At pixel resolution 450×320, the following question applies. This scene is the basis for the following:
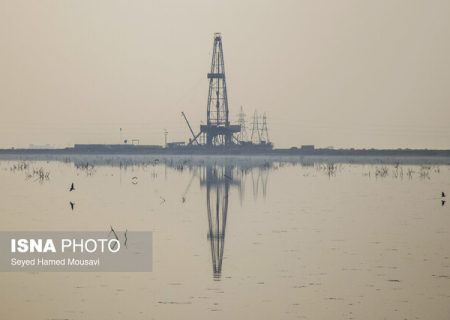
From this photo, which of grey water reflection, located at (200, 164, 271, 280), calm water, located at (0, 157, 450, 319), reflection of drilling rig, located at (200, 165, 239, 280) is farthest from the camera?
grey water reflection, located at (200, 164, 271, 280)

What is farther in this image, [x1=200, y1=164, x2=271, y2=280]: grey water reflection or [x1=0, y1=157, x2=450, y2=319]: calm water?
[x1=200, y1=164, x2=271, y2=280]: grey water reflection

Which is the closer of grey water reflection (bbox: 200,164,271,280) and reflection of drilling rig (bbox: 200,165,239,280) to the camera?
reflection of drilling rig (bbox: 200,165,239,280)

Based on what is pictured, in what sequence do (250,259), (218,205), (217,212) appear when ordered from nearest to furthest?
1. (250,259)
2. (217,212)
3. (218,205)

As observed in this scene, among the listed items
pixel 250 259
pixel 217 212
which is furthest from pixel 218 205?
A: pixel 250 259

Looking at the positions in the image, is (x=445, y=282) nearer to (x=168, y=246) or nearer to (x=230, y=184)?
(x=168, y=246)

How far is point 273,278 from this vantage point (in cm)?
2038

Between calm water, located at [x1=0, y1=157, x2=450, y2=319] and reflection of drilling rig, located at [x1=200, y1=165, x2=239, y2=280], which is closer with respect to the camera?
calm water, located at [x1=0, y1=157, x2=450, y2=319]

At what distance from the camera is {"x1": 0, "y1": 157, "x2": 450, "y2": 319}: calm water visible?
17484 mm

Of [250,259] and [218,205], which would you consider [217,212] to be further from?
[250,259]

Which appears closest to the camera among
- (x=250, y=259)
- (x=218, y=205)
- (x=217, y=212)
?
(x=250, y=259)

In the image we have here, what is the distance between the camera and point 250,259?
23.1 m

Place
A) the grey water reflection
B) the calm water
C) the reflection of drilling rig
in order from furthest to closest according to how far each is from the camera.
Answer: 1. the grey water reflection
2. the reflection of drilling rig
3. the calm water

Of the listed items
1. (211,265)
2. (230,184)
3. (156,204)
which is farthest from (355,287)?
(230,184)

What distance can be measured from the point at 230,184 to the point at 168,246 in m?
31.2
